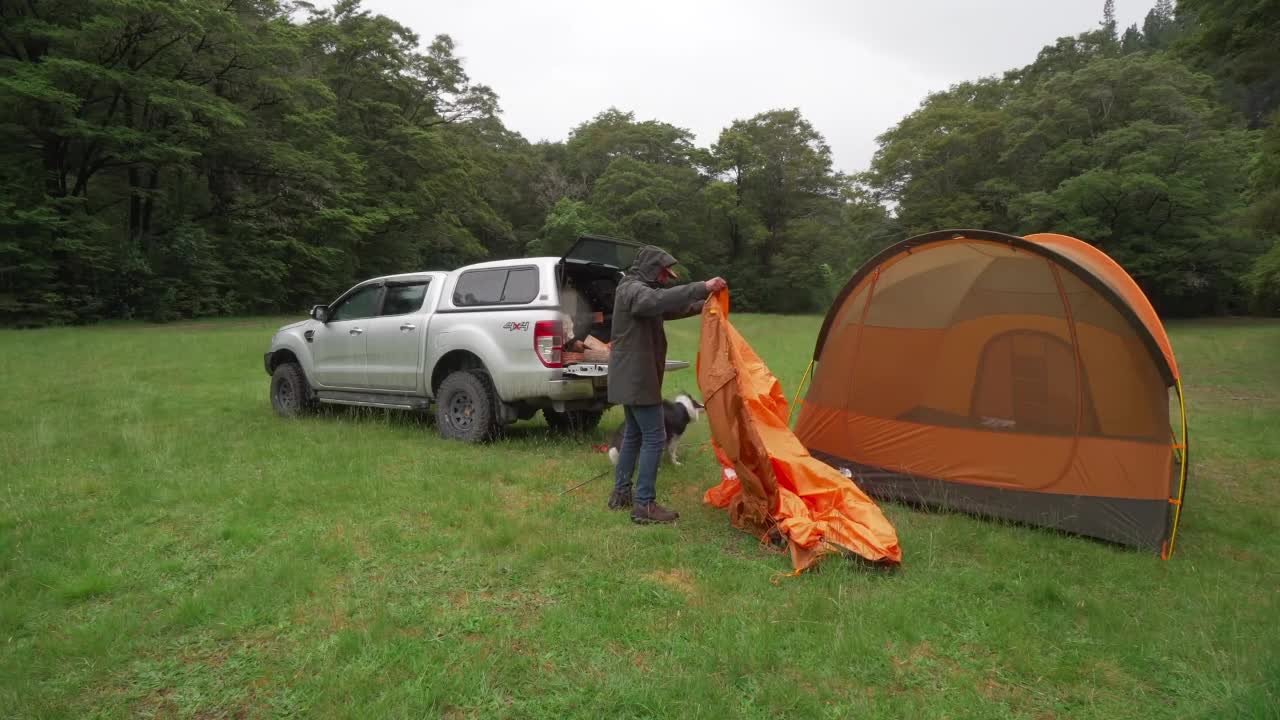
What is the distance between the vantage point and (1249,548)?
14.9 feet

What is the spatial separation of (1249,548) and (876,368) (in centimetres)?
267

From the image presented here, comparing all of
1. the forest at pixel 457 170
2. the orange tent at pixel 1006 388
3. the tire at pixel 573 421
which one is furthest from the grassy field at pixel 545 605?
the forest at pixel 457 170


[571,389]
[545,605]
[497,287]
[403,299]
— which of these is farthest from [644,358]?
[403,299]

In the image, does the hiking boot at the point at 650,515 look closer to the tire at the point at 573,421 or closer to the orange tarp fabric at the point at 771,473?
the orange tarp fabric at the point at 771,473

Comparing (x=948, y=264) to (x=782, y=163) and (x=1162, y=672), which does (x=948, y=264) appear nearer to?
(x=1162, y=672)

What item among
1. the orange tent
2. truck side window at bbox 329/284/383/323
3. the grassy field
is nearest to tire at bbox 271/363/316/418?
truck side window at bbox 329/284/383/323

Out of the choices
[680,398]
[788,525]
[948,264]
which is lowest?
[788,525]

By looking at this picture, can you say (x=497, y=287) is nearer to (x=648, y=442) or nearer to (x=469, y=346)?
(x=469, y=346)

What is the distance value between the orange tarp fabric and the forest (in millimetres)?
7792

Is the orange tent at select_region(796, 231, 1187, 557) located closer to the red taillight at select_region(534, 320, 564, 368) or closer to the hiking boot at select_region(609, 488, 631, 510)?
the hiking boot at select_region(609, 488, 631, 510)

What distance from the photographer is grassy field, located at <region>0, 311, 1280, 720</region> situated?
2.79 metres

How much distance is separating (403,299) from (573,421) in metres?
2.37

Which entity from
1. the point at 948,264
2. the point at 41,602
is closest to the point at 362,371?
the point at 41,602

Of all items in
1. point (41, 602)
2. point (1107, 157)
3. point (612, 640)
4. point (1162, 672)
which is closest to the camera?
point (1162, 672)
